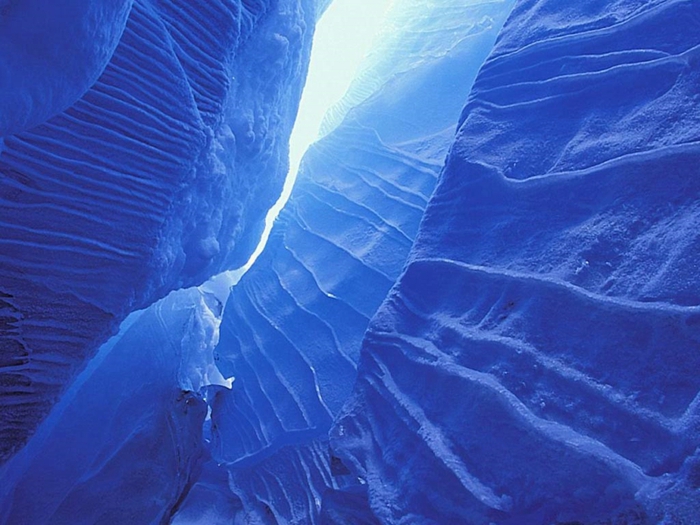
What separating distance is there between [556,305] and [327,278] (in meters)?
2.82

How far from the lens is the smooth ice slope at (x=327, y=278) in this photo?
3666 millimetres

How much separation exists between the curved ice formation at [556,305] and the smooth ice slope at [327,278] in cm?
72

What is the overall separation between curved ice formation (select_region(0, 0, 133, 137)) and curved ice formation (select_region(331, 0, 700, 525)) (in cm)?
201

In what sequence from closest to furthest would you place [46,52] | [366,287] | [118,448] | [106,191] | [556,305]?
[46,52]
[556,305]
[106,191]
[118,448]
[366,287]

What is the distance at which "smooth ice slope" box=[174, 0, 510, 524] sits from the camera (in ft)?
12.0

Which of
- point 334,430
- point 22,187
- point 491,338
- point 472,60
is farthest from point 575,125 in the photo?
point 472,60

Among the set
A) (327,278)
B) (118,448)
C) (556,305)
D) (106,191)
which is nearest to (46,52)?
(106,191)

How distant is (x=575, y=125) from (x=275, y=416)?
317 cm

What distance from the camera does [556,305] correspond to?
2.08m

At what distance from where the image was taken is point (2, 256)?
2.11 m

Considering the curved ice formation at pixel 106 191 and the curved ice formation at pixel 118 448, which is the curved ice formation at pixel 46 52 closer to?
the curved ice formation at pixel 106 191

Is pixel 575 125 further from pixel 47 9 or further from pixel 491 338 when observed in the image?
pixel 47 9

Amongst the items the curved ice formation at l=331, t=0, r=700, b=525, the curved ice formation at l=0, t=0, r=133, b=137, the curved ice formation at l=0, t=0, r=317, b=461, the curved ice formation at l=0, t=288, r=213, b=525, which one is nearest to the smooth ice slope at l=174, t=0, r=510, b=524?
the curved ice formation at l=0, t=288, r=213, b=525

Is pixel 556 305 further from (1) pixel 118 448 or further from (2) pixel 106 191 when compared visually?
(1) pixel 118 448
